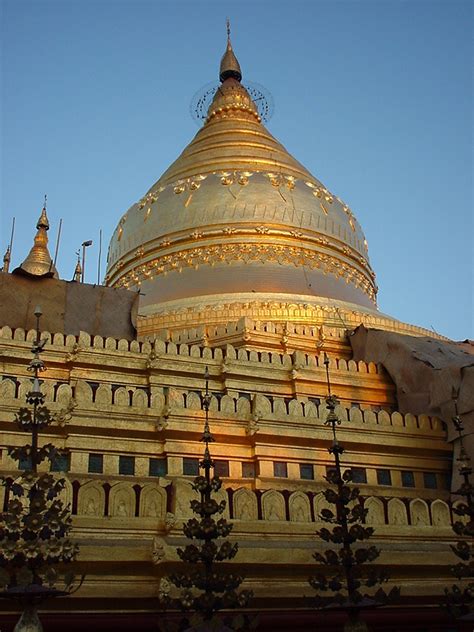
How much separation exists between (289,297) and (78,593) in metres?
13.5

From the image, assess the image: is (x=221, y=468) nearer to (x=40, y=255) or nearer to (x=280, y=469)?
(x=280, y=469)

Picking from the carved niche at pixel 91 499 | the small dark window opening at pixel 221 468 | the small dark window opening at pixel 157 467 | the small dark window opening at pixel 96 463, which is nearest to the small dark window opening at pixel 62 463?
the small dark window opening at pixel 96 463

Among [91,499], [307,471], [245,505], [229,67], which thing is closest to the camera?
Result: [91,499]

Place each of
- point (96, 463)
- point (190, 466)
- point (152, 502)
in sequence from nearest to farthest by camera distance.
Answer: point (152, 502)
point (96, 463)
point (190, 466)

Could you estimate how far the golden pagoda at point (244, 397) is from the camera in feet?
29.2

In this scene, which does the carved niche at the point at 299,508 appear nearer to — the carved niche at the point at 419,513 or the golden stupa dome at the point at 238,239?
the carved niche at the point at 419,513

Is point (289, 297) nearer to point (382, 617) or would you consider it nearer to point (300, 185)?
point (300, 185)

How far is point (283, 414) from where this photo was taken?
1334 cm

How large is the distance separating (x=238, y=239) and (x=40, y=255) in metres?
6.35

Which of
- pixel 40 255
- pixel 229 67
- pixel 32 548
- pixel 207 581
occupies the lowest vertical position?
pixel 207 581

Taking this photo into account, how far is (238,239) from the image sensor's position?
23.2 m

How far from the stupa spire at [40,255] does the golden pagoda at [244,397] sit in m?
3.19

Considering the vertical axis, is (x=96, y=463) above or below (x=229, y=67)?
below

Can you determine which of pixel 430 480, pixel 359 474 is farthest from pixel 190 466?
→ pixel 430 480
